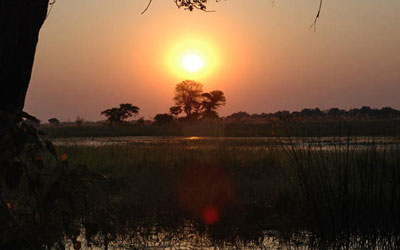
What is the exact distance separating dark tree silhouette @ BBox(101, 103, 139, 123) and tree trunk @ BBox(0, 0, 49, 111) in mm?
59881

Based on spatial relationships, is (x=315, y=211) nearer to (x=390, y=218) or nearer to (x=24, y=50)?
(x=390, y=218)

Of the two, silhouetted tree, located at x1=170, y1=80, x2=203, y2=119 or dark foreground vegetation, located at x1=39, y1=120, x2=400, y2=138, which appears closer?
dark foreground vegetation, located at x1=39, y1=120, x2=400, y2=138

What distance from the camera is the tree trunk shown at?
394 cm

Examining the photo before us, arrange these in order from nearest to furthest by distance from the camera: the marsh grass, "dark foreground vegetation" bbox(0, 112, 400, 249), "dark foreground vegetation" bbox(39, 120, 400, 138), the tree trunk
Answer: "dark foreground vegetation" bbox(0, 112, 400, 249)
the tree trunk
the marsh grass
"dark foreground vegetation" bbox(39, 120, 400, 138)

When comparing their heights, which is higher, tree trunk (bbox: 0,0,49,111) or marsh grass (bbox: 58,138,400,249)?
tree trunk (bbox: 0,0,49,111)

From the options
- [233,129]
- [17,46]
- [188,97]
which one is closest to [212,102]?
[188,97]

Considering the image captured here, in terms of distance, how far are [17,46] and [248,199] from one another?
21.3ft

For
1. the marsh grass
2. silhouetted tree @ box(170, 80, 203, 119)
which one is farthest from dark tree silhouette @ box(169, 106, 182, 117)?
the marsh grass

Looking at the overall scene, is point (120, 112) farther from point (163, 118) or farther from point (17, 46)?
point (17, 46)

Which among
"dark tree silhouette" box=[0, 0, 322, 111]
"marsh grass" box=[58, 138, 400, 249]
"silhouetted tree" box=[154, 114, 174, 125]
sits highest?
"silhouetted tree" box=[154, 114, 174, 125]

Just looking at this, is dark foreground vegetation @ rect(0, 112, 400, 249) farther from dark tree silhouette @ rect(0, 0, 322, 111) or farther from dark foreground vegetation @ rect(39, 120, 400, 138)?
dark foreground vegetation @ rect(39, 120, 400, 138)

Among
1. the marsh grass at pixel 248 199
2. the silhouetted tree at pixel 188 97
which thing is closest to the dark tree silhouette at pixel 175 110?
the silhouetted tree at pixel 188 97

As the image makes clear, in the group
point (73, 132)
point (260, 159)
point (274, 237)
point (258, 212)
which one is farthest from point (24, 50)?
point (73, 132)

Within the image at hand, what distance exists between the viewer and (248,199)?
9.60 metres
